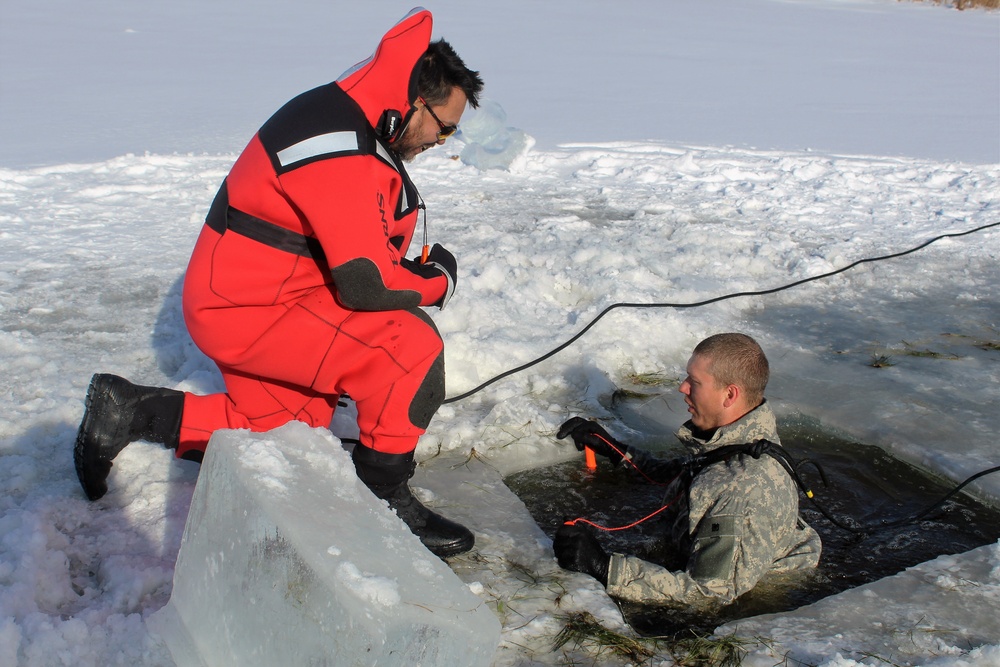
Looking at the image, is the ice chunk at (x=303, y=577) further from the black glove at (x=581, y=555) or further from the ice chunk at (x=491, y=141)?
the ice chunk at (x=491, y=141)

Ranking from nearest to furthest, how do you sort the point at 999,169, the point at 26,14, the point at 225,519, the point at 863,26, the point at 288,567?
1. the point at 288,567
2. the point at 225,519
3. the point at 999,169
4. the point at 26,14
5. the point at 863,26

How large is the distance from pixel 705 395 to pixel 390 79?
1355 mm

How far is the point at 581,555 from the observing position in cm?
257

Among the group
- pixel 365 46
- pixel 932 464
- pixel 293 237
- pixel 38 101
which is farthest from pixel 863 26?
pixel 293 237

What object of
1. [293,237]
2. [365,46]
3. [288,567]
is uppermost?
[365,46]

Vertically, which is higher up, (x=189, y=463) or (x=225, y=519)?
(x=225, y=519)

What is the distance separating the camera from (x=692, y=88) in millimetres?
10602

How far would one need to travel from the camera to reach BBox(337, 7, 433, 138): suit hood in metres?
2.45

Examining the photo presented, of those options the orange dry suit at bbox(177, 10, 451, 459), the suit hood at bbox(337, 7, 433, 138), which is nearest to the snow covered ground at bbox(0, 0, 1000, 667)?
the orange dry suit at bbox(177, 10, 451, 459)

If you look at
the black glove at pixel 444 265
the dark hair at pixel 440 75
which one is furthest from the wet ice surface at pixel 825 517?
the dark hair at pixel 440 75

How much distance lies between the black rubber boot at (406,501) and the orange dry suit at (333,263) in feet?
0.16

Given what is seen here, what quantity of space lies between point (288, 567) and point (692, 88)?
9858 millimetres

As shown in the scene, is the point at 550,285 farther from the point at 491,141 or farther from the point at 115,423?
the point at 491,141

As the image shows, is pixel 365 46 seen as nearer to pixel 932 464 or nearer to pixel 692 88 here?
pixel 692 88
